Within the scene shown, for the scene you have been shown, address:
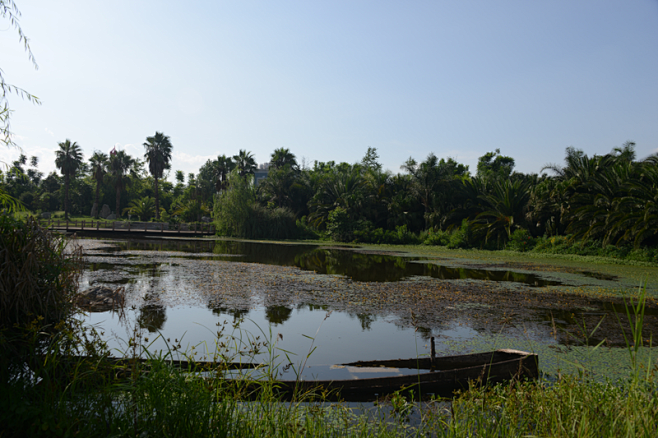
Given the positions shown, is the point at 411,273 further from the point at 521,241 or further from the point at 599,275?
the point at 521,241

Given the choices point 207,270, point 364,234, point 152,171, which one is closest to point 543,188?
point 364,234

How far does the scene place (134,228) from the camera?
4669cm

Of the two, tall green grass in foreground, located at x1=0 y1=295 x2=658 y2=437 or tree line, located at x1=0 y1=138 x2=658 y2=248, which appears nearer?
tall green grass in foreground, located at x1=0 y1=295 x2=658 y2=437

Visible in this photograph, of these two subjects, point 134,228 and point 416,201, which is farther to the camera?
point 134,228

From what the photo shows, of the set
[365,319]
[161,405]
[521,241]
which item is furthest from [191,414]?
[521,241]

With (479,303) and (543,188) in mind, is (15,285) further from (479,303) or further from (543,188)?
(543,188)

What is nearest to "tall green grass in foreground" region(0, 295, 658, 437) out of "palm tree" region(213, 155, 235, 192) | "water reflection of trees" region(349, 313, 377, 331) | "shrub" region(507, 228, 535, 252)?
"water reflection of trees" region(349, 313, 377, 331)

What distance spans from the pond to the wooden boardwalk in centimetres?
2657

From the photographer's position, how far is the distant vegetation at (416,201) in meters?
24.3

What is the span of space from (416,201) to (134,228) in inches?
1281

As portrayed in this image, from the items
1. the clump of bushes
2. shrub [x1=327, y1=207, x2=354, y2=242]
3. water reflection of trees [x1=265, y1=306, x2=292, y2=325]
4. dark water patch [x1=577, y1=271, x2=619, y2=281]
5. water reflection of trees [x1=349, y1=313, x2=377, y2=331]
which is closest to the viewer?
water reflection of trees [x1=349, y1=313, x2=377, y2=331]

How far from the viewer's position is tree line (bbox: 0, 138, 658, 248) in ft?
80.3

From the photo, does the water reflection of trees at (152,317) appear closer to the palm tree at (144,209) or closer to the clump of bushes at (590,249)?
the clump of bushes at (590,249)

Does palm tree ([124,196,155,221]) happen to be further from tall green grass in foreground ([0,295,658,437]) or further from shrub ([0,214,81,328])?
tall green grass in foreground ([0,295,658,437])
